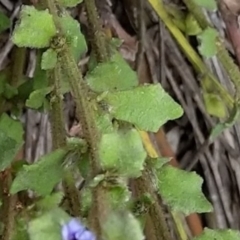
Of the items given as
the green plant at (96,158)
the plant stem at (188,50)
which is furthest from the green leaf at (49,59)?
the plant stem at (188,50)

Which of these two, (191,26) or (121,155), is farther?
(191,26)

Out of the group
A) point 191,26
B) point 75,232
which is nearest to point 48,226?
point 75,232

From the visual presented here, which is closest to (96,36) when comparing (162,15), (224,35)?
(162,15)

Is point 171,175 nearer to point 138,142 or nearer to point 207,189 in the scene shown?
point 138,142

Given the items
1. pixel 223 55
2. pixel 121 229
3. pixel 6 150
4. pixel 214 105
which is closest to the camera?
pixel 121 229

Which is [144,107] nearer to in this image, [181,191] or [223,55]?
[181,191]

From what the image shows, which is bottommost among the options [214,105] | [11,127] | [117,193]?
[214,105]
